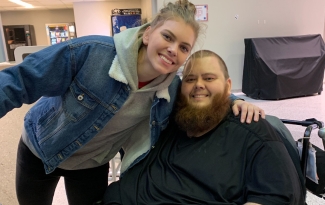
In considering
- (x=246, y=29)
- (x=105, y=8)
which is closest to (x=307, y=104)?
(x=246, y=29)

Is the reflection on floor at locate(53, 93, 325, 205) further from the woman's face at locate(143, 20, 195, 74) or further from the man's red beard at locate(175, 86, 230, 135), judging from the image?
the woman's face at locate(143, 20, 195, 74)

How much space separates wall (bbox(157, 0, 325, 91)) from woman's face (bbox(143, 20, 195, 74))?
435cm

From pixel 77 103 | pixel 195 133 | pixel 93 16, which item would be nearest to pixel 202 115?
pixel 195 133

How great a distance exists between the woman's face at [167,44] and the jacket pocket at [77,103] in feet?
0.89

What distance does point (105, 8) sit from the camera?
33.3 feet

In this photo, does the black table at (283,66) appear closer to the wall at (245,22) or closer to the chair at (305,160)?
the wall at (245,22)

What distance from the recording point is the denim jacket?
0.84m

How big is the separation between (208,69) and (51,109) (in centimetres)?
72

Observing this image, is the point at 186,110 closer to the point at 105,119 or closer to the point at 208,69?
the point at 208,69

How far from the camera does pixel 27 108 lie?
3328 mm

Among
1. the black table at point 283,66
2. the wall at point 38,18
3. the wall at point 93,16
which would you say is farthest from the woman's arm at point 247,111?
the wall at point 38,18

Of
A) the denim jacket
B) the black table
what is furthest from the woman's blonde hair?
the black table

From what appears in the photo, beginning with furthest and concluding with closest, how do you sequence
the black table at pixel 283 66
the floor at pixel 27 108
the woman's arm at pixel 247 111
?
the black table at pixel 283 66 < the floor at pixel 27 108 < the woman's arm at pixel 247 111

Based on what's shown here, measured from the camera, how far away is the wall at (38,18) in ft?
43.5
